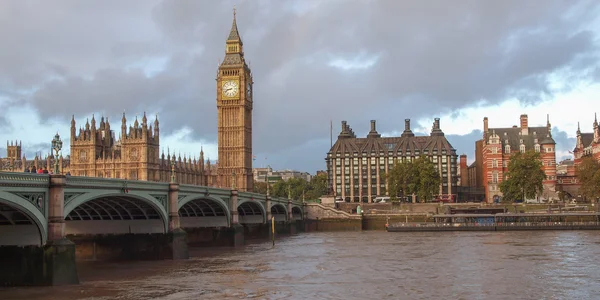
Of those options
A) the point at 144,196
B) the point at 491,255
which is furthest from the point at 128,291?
the point at 491,255

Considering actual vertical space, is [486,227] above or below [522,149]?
below

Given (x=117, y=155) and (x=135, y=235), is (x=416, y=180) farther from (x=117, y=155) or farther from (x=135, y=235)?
(x=135, y=235)

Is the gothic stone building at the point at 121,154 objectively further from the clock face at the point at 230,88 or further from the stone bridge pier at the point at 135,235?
the stone bridge pier at the point at 135,235

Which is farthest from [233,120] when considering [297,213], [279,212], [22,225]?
[22,225]

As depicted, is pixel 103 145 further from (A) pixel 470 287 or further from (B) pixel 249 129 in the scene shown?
(A) pixel 470 287

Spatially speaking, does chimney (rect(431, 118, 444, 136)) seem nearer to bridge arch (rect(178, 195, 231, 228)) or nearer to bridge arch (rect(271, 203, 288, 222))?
bridge arch (rect(271, 203, 288, 222))

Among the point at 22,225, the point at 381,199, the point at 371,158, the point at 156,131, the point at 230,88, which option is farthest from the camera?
the point at 371,158

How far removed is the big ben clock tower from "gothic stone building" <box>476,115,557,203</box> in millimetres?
42312

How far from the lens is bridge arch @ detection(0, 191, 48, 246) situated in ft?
115

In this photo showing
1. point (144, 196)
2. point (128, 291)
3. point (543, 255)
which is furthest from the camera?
point (543, 255)

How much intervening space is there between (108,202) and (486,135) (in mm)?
93321

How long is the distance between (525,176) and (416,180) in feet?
65.9

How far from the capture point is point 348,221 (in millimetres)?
108312

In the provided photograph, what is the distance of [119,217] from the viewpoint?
54.0 meters
